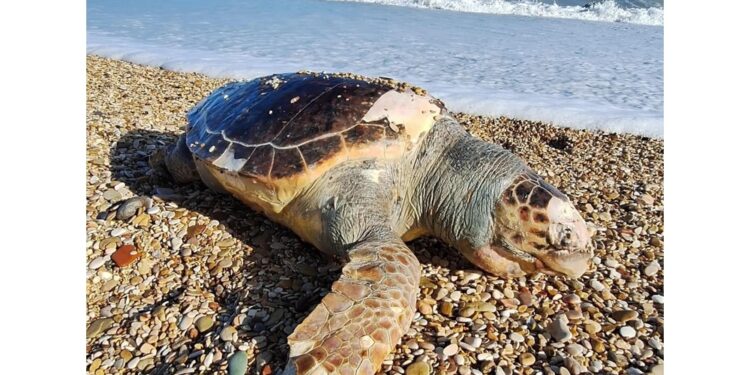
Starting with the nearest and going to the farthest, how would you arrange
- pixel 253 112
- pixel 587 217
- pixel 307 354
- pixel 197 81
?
1. pixel 307 354
2. pixel 253 112
3. pixel 587 217
4. pixel 197 81

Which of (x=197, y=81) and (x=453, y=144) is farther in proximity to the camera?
(x=197, y=81)

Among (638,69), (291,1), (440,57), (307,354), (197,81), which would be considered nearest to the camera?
(307,354)

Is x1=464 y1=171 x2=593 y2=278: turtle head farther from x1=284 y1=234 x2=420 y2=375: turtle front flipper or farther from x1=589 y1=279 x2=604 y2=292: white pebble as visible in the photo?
x1=284 y1=234 x2=420 y2=375: turtle front flipper

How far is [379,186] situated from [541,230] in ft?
2.58

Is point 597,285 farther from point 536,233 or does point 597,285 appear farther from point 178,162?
point 178,162

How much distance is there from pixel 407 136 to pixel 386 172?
0.22 meters

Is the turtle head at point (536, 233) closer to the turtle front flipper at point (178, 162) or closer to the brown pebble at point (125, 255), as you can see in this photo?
the brown pebble at point (125, 255)

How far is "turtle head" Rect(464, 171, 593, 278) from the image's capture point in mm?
2043

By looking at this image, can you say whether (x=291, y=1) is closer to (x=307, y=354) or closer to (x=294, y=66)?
(x=294, y=66)

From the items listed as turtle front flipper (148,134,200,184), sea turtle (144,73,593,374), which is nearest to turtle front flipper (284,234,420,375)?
sea turtle (144,73,593,374)

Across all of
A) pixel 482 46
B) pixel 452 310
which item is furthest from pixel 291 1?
pixel 452 310

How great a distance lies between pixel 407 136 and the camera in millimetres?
2459

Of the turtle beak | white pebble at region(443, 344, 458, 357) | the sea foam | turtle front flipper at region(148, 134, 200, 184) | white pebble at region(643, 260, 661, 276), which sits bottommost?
white pebble at region(443, 344, 458, 357)

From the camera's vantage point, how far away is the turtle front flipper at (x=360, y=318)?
157cm
